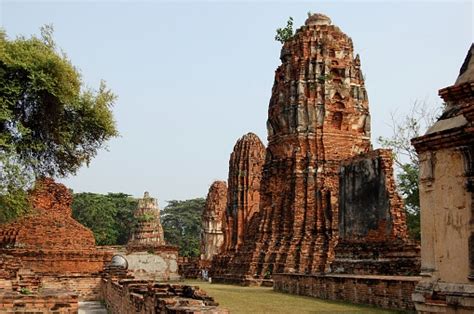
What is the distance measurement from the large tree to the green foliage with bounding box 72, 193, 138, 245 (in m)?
32.7

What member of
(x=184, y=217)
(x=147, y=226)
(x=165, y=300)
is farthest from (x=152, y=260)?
(x=184, y=217)

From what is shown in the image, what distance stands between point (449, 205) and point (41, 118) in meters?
12.6

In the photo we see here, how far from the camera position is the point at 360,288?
1262 centimetres

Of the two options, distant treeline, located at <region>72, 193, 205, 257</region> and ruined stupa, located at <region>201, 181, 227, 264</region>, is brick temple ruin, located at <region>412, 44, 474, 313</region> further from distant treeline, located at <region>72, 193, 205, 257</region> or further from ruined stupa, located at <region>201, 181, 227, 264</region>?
distant treeline, located at <region>72, 193, 205, 257</region>

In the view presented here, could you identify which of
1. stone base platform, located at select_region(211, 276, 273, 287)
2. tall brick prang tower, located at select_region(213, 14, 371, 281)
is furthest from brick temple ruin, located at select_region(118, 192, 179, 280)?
tall brick prang tower, located at select_region(213, 14, 371, 281)

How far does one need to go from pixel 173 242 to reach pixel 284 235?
36924mm

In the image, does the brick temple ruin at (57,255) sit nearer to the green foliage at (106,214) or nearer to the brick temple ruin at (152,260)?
the brick temple ruin at (152,260)

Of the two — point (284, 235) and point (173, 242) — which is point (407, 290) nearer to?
point (284, 235)

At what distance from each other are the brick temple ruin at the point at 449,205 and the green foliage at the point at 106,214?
147 ft

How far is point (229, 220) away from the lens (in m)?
32.1

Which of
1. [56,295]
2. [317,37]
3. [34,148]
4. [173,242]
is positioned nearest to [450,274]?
[56,295]

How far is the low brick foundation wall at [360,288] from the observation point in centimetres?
1104

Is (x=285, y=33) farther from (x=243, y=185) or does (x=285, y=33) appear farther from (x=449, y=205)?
(x=449, y=205)

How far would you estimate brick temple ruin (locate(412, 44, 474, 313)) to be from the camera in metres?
5.63
